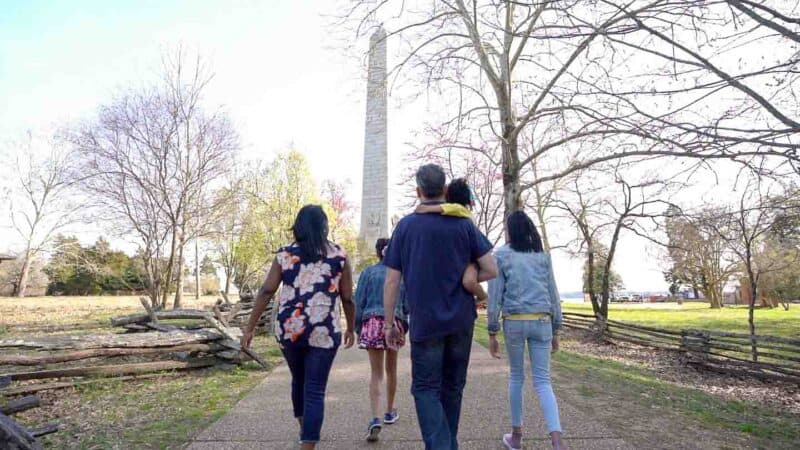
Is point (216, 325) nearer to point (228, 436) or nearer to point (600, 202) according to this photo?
point (228, 436)

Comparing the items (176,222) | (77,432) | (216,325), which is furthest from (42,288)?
(77,432)

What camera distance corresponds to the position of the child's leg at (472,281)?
271 centimetres

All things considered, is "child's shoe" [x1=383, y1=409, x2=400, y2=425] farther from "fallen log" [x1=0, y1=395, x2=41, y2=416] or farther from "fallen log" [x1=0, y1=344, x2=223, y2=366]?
"fallen log" [x1=0, y1=344, x2=223, y2=366]

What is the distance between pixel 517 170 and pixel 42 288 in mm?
39147

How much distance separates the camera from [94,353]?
21.0 ft

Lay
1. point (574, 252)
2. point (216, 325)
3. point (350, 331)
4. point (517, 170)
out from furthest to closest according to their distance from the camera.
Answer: point (574, 252), point (517, 170), point (216, 325), point (350, 331)

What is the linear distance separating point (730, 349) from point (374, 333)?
32.6 feet

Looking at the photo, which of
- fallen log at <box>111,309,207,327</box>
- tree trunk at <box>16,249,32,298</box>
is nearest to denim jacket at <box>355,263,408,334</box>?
fallen log at <box>111,309,207,327</box>

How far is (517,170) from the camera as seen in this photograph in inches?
428

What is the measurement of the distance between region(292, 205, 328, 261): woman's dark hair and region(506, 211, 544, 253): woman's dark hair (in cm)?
137

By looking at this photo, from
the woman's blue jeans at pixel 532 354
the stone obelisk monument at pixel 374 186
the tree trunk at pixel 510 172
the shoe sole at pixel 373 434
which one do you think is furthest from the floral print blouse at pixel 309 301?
the stone obelisk monument at pixel 374 186

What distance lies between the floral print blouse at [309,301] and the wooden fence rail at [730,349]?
975cm

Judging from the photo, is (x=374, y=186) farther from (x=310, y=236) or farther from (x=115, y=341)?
(x=310, y=236)

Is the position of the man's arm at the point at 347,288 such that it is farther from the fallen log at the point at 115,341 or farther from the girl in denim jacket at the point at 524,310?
the fallen log at the point at 115,341
